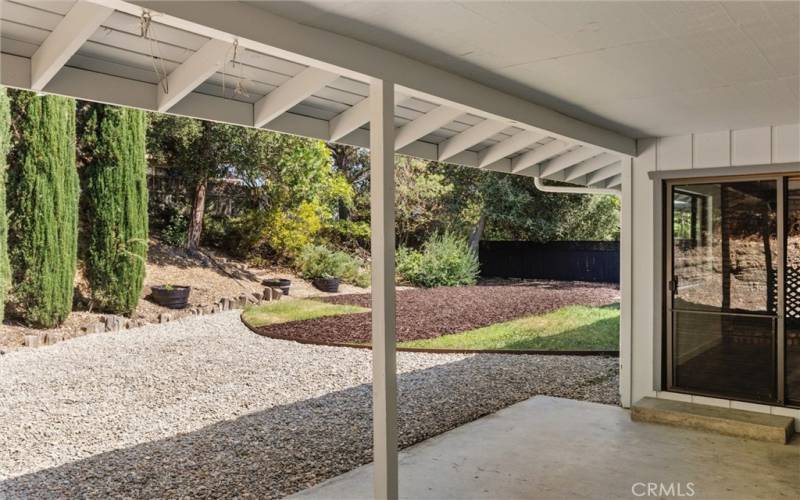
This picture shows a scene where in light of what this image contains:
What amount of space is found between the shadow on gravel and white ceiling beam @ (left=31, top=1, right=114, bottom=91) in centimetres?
274

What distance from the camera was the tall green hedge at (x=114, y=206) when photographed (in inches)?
359

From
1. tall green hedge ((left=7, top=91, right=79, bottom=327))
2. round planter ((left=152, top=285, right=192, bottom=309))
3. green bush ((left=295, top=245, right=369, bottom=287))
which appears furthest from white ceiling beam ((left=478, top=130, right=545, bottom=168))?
green bush ((left=295, top=245, right=369, bottom=287))

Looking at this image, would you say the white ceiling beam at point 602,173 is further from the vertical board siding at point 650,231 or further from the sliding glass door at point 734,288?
the sliding glass door at point 734,288

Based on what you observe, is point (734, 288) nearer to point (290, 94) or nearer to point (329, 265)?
point (290, 94)

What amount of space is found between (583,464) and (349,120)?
2.79 meters

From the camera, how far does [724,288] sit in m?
4.93

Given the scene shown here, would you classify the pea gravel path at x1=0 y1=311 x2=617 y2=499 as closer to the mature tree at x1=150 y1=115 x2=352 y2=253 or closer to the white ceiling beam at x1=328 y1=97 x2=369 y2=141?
the white ceiling beam at x1=328 y1=97 x2=369 y2=141

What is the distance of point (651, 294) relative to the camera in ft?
17.3

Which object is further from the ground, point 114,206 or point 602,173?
point 602,173

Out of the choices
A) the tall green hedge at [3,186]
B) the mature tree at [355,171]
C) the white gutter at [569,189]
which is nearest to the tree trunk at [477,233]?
the mature tree at [355,171]

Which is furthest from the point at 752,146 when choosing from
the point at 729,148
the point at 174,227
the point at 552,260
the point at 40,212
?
the point at 552,260

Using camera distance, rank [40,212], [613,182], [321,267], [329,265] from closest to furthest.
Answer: [40,212] → [613,182] → [321,267] → [329,265]

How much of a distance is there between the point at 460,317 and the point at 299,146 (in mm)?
4796

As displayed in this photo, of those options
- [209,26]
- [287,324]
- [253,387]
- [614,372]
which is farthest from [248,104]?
[287,324]
